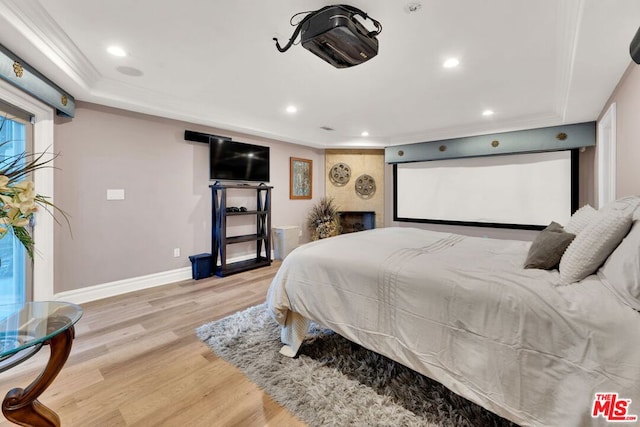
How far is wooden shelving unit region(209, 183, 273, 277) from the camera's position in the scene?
4.05 m

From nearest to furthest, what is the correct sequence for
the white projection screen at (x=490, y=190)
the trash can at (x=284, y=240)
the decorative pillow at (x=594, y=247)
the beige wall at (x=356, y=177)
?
the decorative pillow at (x=594, y=247)
the white projection screen at (x=490, y=190)
the trash can at (x=284, y=240)
the beige wall at (x=356, y=177)

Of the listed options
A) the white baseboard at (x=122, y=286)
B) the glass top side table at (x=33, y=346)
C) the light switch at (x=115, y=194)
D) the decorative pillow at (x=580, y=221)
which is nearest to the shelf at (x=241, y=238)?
the white baseboard at (x=122, y=286)

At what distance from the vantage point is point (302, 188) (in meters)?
5.72

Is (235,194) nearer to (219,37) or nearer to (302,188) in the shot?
(302,188)

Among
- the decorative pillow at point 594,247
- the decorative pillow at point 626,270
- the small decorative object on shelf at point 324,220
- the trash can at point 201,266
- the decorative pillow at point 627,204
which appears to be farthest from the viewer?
the small decorative object on shelf at point 324,220

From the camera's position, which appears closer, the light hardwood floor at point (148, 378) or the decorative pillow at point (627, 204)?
the decorative pillow at point (627, 204)

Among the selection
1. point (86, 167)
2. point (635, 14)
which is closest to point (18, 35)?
point (86, 167)

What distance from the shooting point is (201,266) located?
12.8 ft

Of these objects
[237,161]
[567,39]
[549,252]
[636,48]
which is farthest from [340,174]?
[636,48]

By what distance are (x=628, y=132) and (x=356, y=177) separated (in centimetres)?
413

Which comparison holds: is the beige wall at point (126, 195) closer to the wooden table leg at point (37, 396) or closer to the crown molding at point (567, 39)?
the wooden table leg at point (37, 396)

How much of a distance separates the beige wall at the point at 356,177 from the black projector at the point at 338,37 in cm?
409

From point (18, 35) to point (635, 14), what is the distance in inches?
153

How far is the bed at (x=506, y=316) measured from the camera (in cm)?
102
